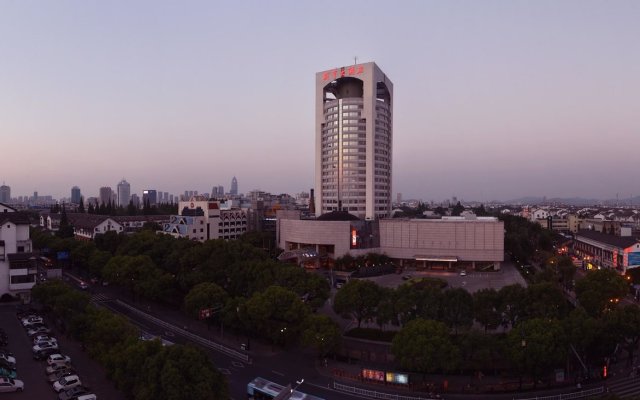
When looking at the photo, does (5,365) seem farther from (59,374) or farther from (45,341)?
(45,341)

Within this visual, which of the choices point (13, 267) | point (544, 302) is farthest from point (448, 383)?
point (13, 267)

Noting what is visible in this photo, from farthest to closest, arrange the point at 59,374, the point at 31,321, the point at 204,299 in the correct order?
1. the point at 31,321
2. the point at 204,299
3. the point at 59,374

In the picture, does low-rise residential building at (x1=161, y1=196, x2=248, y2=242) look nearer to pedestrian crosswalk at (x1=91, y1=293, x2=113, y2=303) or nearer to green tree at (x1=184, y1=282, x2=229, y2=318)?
pedestrian crosswalk at (x1=91, y1=293, x2=113, y2=303)

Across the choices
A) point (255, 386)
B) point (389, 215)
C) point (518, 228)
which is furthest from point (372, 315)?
point (389, 215)

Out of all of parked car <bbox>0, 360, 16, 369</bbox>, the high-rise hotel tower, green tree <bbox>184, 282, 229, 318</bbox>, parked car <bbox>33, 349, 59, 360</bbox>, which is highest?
the high-rise hotel tower

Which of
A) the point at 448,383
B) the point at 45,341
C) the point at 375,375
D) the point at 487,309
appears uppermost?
the point at 487,309

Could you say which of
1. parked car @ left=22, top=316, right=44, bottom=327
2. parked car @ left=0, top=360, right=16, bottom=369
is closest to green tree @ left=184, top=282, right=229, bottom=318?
parked car @ left=0, top=360, right=16, bottom=369
